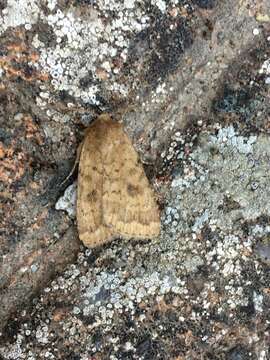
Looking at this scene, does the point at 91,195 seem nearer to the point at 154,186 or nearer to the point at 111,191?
the point at 111,191

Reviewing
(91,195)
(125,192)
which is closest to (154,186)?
(125,192)

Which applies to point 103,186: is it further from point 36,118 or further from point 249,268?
point 249,268

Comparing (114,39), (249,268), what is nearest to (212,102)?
(114,39)

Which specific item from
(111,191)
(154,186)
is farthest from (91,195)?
(154,186)
